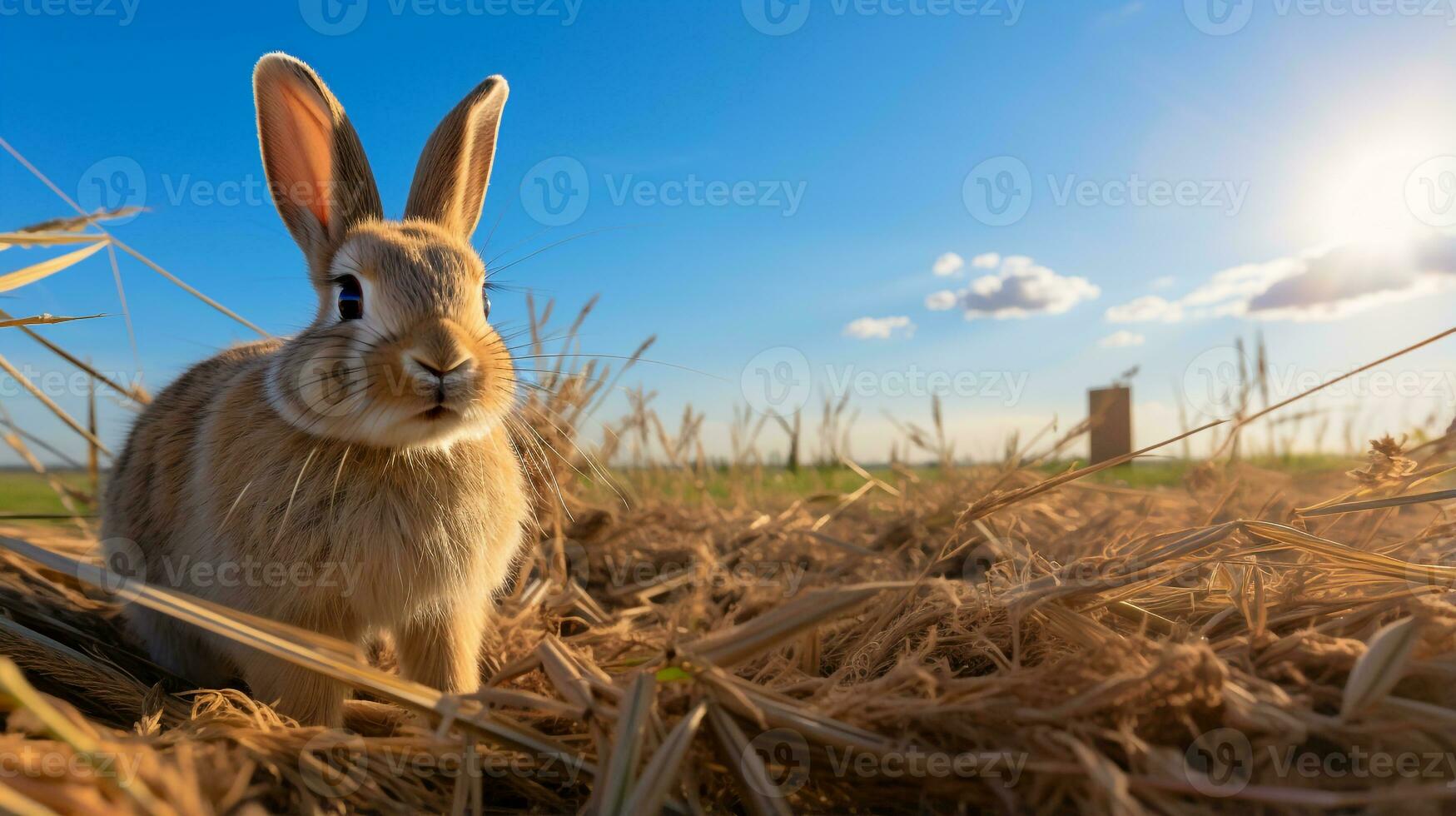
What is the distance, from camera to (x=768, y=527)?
430 cm

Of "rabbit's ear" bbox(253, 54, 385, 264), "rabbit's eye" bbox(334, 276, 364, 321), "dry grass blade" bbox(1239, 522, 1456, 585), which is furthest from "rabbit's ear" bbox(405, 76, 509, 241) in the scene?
"dry grass blade" bbox(1239, 522, 1456, 585)

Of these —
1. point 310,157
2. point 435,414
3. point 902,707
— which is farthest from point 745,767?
point 310,157

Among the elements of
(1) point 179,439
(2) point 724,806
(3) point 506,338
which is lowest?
(2) point 724,806

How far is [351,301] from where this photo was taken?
2.69m

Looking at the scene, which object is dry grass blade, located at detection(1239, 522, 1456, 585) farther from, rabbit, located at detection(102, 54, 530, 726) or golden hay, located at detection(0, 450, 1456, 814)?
rabbit, located at detection(102, 54, 530, 726)

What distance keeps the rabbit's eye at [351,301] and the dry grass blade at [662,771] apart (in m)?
1.89

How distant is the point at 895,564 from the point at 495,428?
1.81m

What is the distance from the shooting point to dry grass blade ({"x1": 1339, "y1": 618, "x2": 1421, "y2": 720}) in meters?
1.45

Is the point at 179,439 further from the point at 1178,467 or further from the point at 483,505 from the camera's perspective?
the point at 1178,467

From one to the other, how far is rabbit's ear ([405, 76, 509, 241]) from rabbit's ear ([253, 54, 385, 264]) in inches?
7.5

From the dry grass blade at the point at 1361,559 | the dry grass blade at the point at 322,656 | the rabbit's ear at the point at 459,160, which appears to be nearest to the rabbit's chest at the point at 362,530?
the dry grass blade at the point at 322,656

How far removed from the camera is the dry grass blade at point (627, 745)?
138 cm

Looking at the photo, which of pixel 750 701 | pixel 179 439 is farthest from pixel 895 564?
pixel 179 439

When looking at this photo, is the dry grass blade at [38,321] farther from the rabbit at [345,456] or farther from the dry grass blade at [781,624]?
the dry grass blade at [781,624]
